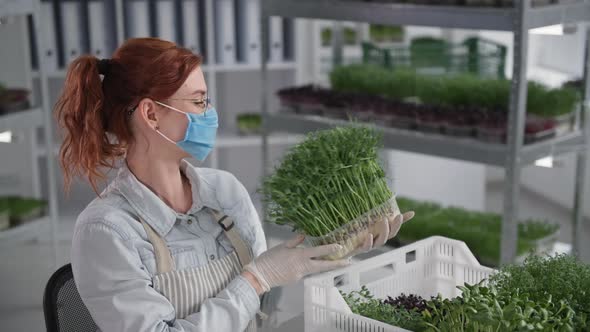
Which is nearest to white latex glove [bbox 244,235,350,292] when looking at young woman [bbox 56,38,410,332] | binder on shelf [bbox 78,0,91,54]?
young woman [bbox 56,38,410,332]

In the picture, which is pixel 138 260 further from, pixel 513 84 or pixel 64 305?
pixel 513 84

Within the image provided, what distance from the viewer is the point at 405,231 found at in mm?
3449

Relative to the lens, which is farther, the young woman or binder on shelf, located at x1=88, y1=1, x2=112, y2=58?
binder on shelf, located at x1=88, y1=1, x2=112, y2=58

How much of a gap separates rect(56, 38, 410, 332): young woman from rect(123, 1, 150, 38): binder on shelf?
250 cm

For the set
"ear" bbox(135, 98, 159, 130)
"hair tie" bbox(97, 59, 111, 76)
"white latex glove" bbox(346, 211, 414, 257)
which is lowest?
"white latex glove" bbox(346, 211, 414, 257)

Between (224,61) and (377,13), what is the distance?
1.33 meters

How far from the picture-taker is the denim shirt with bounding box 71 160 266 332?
1444 mm

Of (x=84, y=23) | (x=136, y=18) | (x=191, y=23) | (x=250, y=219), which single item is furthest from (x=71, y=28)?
(x=250, y=219)

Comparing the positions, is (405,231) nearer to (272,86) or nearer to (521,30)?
(521,30)

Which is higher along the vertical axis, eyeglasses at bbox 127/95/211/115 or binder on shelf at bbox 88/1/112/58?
binder on shelf at bbox 88/1/112/58

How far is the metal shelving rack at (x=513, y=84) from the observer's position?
2.62m

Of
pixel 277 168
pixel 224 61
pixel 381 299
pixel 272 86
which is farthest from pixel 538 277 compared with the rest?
pixel 272 86

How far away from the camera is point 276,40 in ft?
13.8

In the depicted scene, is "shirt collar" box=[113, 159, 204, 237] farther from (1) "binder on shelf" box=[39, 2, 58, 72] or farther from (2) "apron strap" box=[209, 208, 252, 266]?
(1) "binder on shelf" box=[39, 2, 58, 72]
